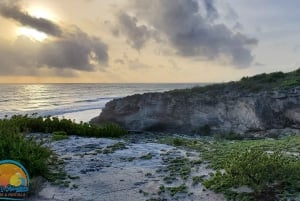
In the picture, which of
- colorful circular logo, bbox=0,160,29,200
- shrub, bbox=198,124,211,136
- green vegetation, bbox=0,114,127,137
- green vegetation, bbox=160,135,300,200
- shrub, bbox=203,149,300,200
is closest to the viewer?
colorful circular logo, bbox=0,160,29,200

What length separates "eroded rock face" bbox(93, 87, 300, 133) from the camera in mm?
22562

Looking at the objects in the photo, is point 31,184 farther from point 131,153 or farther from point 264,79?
point 264,79

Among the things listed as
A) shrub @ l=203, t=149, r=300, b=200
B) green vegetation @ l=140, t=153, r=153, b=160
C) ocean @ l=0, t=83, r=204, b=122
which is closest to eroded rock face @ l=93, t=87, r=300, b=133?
ocean @ l=0, t=83, r=204, b=122

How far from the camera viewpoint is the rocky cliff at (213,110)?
22594mm

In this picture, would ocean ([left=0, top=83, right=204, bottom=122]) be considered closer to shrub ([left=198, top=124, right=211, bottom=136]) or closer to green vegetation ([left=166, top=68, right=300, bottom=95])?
shrub ([left=198, top=124, right=211, bottom=136])

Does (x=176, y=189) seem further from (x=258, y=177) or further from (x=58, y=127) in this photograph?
(x=58, y=127)

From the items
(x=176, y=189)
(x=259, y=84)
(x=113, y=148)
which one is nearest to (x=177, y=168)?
(x=176, y=189)

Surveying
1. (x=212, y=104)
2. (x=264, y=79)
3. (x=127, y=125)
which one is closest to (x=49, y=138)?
(x=127, y=125)

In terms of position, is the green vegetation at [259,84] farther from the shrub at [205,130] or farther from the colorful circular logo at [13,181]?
the colorful circular logo at [13,181]

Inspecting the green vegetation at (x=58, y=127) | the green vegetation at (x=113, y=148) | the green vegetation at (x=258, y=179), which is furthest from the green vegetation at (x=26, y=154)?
the green vegetation at (x=58, y=127)

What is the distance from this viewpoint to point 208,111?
2380 centimetres

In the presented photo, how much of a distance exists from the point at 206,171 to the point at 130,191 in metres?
1.97

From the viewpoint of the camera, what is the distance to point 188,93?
24.7 m

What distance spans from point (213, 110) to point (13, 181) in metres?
17.0
